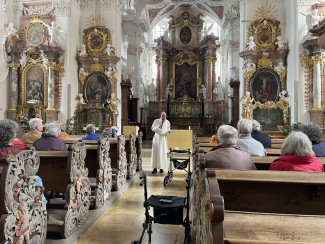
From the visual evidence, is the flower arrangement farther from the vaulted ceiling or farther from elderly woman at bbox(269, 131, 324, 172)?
the vaulted ceiling

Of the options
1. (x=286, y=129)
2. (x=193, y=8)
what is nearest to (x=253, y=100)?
(x=286, y=129)

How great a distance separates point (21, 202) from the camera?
2334mm

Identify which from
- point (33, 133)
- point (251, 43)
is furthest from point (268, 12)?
point (33, 133)

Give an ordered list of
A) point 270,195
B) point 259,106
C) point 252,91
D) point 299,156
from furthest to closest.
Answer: point 252,91 < point 259,106 < point 299,156 < point 270,195

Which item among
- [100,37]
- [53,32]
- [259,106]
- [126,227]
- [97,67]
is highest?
[100,37]

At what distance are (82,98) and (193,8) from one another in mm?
14897

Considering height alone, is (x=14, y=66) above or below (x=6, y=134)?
above

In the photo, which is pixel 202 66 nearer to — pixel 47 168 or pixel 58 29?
pixel 58 29

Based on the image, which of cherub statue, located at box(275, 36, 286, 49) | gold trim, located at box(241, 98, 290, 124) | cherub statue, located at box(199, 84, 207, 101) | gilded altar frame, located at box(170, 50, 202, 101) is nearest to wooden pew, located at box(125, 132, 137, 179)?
gold trim, located at box(241, 98, 290, 124)

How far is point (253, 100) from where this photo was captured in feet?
40.0

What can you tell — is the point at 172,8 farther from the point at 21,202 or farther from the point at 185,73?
the point at 21,202

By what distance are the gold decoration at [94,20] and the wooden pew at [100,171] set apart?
9951 millimetres

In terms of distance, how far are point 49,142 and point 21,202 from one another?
1664mm

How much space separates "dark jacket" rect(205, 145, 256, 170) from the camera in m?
2.76
